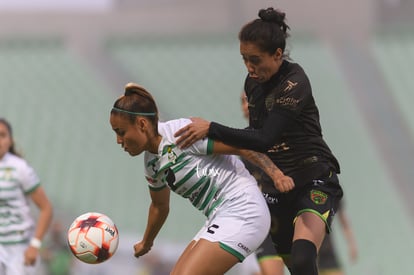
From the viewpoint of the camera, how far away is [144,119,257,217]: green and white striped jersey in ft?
15.6

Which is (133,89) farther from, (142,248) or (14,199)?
(14,199)

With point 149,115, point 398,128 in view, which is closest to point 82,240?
point 149,115

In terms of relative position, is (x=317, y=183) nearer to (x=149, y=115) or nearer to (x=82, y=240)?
(x=149, y=115)

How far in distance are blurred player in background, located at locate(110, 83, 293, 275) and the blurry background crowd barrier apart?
9.23 meters

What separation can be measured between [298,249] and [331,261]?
3779 mm

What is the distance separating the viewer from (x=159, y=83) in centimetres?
2039

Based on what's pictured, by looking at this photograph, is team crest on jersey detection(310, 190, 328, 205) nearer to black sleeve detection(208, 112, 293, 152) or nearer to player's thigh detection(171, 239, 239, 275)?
black sleeve detection(208, 112, 293, 152)

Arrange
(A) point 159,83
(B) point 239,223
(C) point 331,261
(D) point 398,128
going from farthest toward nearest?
(A) point 159,83, (D) point 398,128, (C) point 331,261, (B) point 239,223

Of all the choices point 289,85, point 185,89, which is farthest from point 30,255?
point 185,89

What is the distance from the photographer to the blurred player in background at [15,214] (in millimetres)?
7367

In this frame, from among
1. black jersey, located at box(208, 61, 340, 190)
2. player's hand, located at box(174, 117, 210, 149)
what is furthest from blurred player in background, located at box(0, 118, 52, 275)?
player's hand, located at box(174, 117, 210, 149)

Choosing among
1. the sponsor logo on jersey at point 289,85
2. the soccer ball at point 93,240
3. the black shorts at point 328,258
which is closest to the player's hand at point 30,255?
the soccer ball at point 93,240

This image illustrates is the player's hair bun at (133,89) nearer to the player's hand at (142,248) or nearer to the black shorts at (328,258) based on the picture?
the player's hand at (142,248)

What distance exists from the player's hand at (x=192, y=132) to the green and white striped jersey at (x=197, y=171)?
2.5 inches
